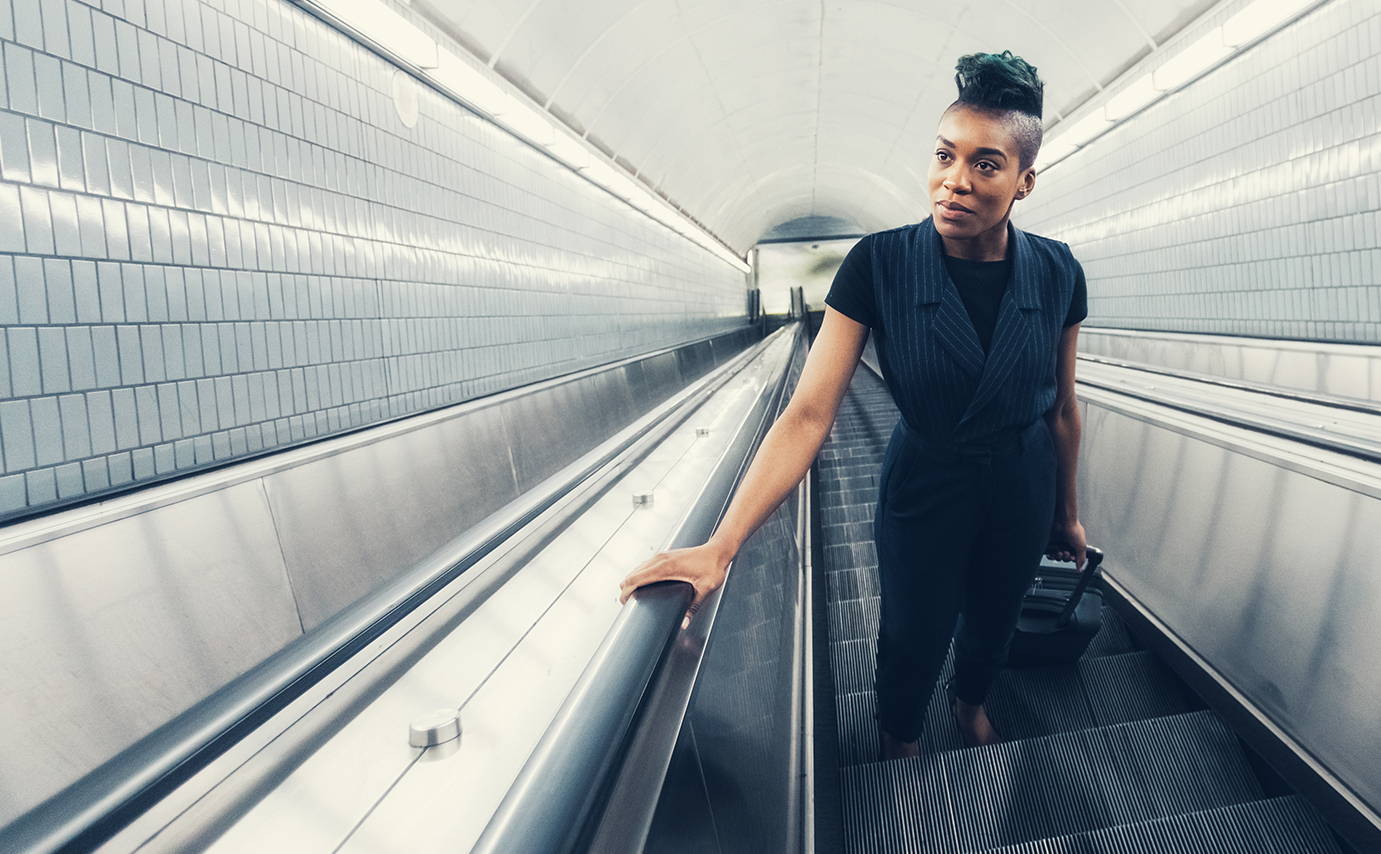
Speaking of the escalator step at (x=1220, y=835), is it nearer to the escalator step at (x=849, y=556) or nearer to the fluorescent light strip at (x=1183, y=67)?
the escalator step at (x=849, y=556)

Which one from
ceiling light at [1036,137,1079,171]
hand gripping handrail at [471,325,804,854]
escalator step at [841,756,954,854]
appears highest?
ceiling light at [1036,137,1079,171]

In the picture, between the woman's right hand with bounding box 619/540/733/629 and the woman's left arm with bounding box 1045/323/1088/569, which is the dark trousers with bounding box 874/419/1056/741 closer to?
the woman's left arm with bounding box 1045/323/1088/569

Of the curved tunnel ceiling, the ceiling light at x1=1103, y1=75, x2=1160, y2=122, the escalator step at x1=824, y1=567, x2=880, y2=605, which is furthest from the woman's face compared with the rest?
the ceiling light at x1=1103, y1=75, x2=1160, y2=122

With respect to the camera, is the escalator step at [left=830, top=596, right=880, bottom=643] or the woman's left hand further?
the escalator step at [left=830, top=596, right=880, bottom=643]

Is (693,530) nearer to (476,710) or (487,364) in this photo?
(476,710)

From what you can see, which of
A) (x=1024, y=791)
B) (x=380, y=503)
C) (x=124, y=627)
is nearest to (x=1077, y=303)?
(x=1024, y=791)

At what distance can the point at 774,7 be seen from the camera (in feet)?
30.1

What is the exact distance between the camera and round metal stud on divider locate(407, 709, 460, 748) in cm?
113

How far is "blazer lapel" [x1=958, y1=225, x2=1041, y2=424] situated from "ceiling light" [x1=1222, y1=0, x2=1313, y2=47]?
566 centimetres

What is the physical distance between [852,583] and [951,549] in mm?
1958

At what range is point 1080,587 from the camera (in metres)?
2.62

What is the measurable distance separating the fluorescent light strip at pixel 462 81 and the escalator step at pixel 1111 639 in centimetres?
487

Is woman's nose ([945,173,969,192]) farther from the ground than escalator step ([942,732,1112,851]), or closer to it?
farther from the ground

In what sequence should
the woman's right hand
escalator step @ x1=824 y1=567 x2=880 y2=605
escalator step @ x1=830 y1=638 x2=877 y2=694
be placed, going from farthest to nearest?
1. escalator step @ x1=824 y1=567 x2=880 y2=605
2. escalator step @ x1=830 y1=638 x2=877 y2=694
3. the woman's right hand
